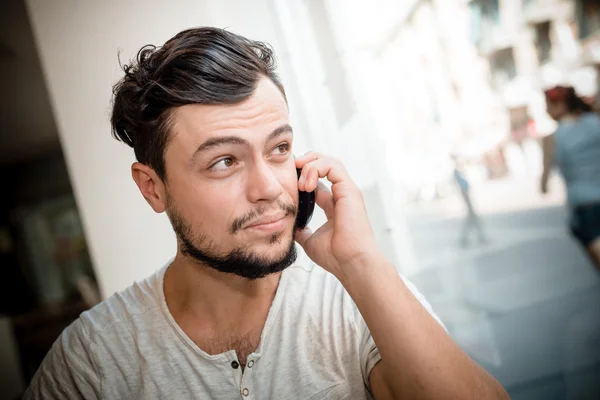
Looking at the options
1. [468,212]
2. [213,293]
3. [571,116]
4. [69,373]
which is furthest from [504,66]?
[69,373]

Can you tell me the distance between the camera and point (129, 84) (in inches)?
37.5

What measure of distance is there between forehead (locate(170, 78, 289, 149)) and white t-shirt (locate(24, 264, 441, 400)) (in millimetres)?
421

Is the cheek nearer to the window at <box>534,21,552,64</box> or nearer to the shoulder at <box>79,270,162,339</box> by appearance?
the shoulder at <box>79,270,162,339</box>

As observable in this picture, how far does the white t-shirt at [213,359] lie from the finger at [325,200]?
0.19 m

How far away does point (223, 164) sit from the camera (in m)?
0.87

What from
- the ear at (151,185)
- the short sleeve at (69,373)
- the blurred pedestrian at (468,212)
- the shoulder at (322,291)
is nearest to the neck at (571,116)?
the blurred pedestrian at (468,212)

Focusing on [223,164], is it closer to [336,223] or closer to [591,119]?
[336,223]

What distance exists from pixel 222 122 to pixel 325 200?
1.06ft

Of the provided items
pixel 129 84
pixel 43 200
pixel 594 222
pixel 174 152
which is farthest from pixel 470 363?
pixel 43 200

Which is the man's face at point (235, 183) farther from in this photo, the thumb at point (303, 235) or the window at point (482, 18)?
the window at point (482, 18)

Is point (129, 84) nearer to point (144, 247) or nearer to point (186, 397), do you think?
point (144, 247)

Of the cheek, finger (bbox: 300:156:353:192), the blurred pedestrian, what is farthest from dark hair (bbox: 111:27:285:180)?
the blurred pedestrian

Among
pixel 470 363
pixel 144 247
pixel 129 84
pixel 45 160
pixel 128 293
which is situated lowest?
pixel 470 363

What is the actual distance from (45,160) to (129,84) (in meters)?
3.95
